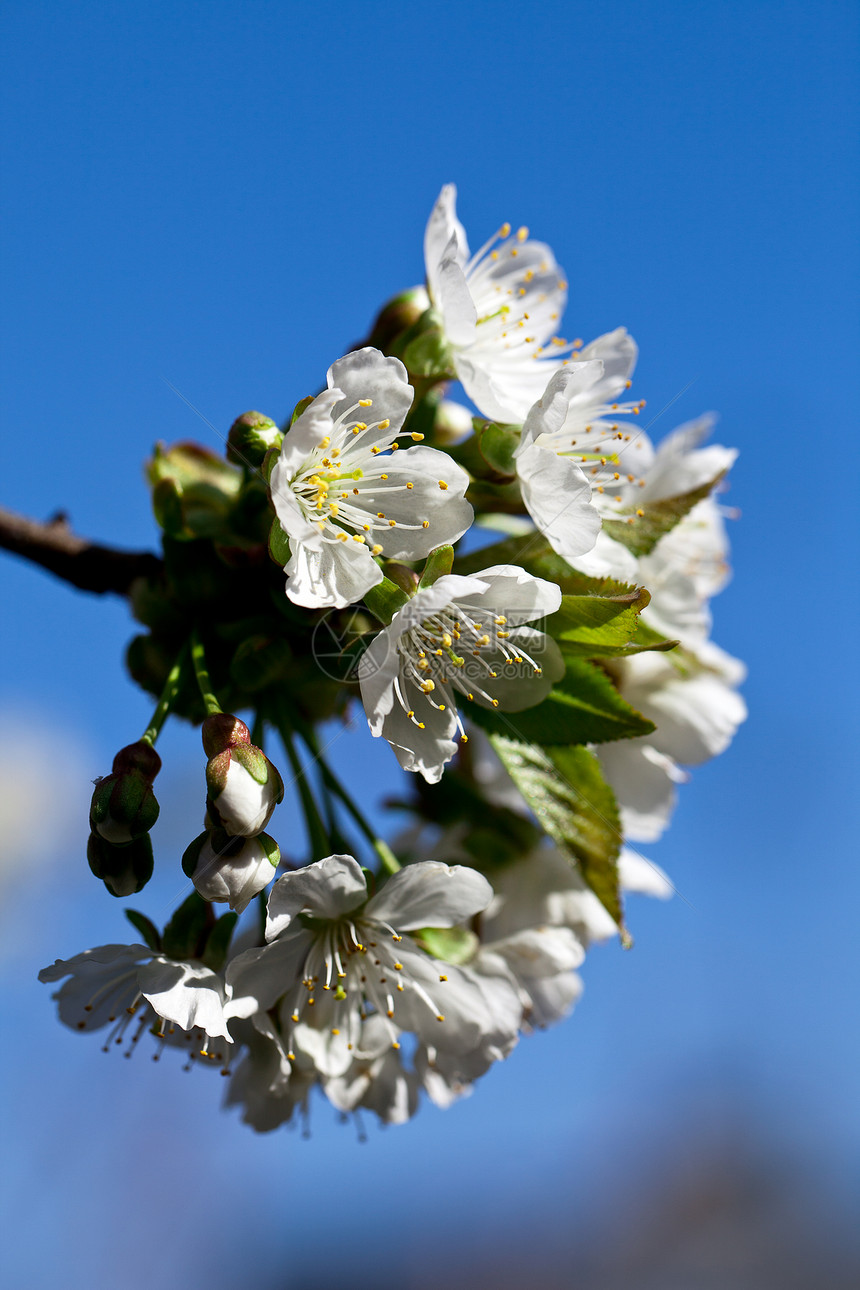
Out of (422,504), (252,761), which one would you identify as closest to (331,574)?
(422,504)

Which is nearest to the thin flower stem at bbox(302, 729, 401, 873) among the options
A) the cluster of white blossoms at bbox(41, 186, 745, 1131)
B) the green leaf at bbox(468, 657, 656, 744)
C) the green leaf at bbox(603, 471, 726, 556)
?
the cluster of white blossoms at bbox(41, 186, 745, 1131)

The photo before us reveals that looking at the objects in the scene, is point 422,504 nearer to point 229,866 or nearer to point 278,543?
point 278,543

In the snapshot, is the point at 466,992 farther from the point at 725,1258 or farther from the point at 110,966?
the point at 725,1258

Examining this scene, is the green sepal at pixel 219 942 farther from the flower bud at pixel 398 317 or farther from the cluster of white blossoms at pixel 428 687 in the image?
the flower bud at pixel 398 317

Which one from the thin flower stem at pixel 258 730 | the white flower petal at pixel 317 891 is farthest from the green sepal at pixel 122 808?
the thin flower stem at pixel 258 730

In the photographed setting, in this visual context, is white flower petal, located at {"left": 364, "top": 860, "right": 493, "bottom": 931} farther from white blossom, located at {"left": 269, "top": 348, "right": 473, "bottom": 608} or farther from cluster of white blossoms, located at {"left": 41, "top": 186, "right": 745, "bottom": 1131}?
white blossom, located at {"left": 269, "top": 348, "right": 473, "bottom": 608}

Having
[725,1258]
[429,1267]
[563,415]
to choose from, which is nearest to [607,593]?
[563,415]
